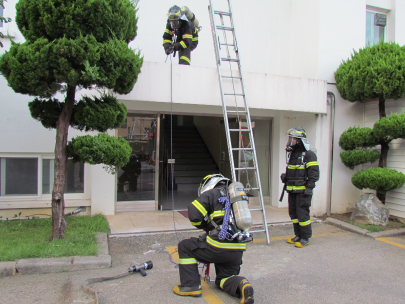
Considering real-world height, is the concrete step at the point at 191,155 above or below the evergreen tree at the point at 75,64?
below

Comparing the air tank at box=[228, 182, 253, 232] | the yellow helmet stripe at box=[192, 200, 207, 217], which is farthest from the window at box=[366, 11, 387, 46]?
the yellow helmet stripe at box=[192, 200, 207, 217]

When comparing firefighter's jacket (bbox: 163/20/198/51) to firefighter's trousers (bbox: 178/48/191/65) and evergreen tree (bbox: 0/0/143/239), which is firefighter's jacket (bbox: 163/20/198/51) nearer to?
firefighter's trousers (bbox: 178/48/191/65)

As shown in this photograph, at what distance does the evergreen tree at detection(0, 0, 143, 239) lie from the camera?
413cm

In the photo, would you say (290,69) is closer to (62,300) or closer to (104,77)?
(104,77)

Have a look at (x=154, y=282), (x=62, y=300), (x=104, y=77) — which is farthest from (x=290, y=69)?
(x=62, y=300)

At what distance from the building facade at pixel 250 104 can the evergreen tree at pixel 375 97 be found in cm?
43

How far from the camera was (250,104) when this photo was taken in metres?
6.57

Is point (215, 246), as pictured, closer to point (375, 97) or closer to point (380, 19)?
point (375, 97)

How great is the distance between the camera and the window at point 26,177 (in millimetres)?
6297

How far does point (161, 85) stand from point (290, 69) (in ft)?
13.2

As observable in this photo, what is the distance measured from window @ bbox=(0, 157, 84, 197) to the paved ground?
2.07 metres

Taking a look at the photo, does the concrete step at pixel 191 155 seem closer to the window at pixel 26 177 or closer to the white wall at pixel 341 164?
the window at pixel 26 177

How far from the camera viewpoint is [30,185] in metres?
6.45

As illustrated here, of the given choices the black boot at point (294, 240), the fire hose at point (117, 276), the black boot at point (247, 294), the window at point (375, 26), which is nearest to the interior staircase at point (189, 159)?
the black boot at point (294, 240)
